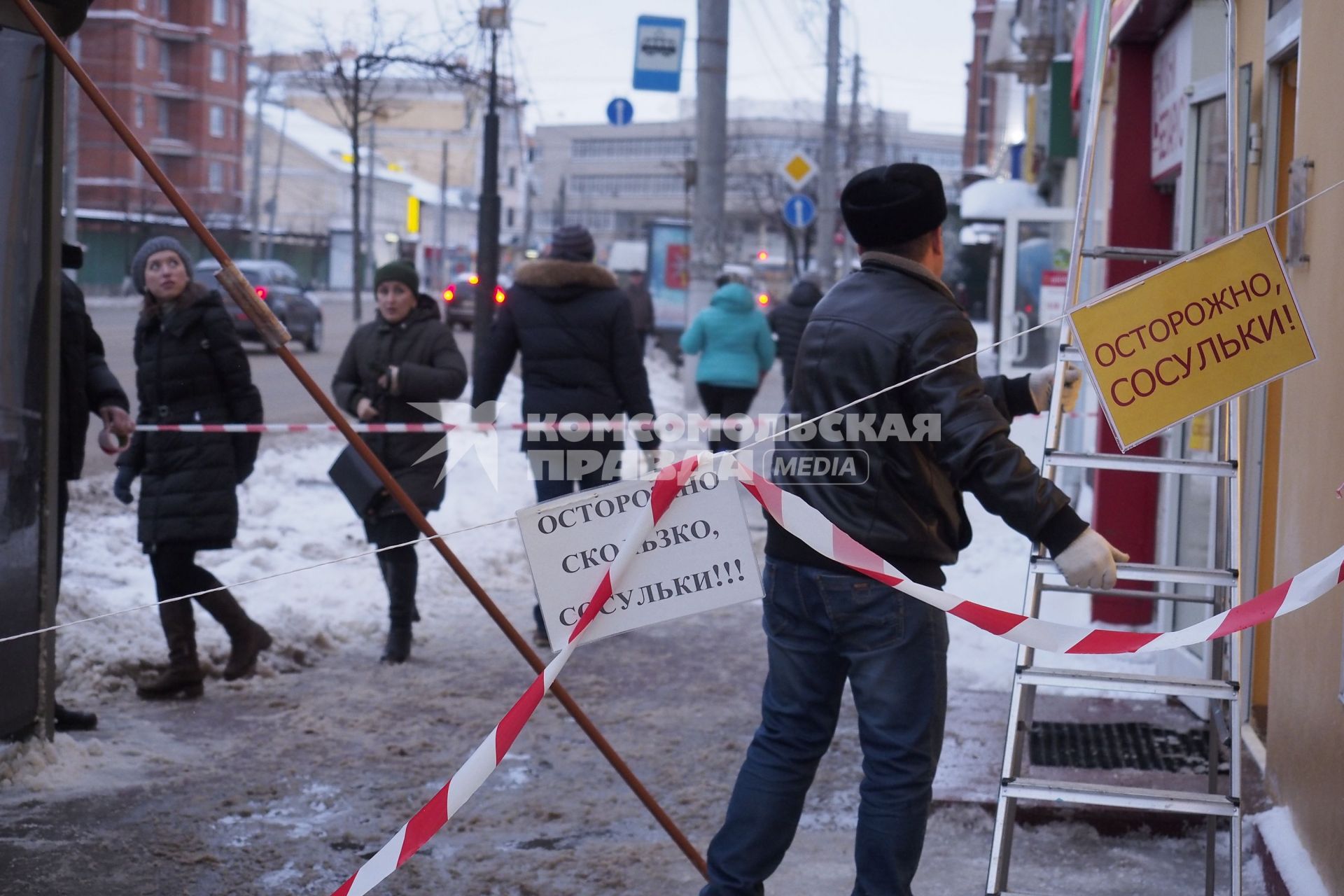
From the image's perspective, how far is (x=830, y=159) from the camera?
92.9ft

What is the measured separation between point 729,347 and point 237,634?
20.1ft

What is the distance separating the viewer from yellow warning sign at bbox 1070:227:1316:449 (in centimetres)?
353

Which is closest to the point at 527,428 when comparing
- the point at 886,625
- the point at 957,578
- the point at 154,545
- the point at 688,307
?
the point at 154,545

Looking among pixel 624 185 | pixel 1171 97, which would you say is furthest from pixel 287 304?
pixel 624 185

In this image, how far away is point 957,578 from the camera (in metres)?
8.67

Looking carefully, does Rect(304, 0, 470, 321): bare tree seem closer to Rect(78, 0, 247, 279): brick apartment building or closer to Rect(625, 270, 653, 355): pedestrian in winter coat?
Rect(625, 270, 653, 355): pedestrian in winter coat

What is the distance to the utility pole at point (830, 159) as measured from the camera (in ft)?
84.9

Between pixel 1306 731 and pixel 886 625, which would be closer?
pixel 886 625

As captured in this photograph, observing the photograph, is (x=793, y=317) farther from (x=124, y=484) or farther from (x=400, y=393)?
(x=124, y=484)

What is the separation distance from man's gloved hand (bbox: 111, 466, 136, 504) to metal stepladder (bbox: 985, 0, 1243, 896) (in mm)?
3868

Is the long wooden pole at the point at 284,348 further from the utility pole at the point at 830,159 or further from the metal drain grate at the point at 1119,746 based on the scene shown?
the utility pole at the point at 830,159

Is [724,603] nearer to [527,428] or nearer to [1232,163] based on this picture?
[1232,163]

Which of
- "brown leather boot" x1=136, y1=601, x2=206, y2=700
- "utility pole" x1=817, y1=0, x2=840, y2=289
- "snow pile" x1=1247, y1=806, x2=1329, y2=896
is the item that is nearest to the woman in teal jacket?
"brown leather boot" x1=136, y1=601, x2=206, y2=700

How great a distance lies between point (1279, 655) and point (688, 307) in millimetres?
11931
